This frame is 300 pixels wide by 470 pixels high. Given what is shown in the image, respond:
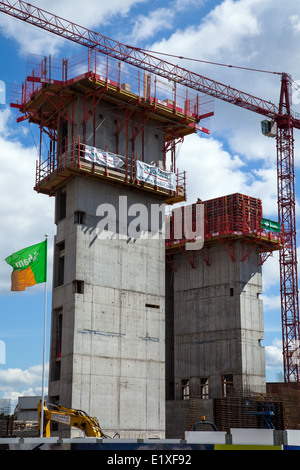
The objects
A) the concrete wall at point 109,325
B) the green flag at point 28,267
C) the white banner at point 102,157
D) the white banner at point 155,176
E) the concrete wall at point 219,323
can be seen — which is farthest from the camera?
the concrete wall at point 219,323

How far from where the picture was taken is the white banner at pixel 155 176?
49.8 metres

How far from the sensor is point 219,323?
63312 millimetres

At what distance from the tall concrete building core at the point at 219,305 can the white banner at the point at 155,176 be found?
13157 millimetres

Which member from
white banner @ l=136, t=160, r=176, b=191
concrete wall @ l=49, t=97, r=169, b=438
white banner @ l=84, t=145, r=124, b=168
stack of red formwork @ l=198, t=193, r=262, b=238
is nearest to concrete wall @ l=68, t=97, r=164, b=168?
concrete wall @ l=49, t=97, r=169, b=438

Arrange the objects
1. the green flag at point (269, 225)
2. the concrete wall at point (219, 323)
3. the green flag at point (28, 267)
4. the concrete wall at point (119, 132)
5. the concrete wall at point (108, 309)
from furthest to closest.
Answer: the green flag at point (269, 225) < the concrete wall at point (219, 323) < the concrete wall at point (119, 132) < the concrete wall at point (108, 309) < the green flag at point (28, 267)

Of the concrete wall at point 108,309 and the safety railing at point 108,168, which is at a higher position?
the safety railing at point 108,168

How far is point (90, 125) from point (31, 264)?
61.5 feet

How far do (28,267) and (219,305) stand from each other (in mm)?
34360

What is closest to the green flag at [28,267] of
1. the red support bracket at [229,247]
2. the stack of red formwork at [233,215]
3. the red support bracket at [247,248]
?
the stack of red formwork at [233,215]

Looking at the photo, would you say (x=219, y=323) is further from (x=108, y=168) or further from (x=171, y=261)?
(x=108, y=168)

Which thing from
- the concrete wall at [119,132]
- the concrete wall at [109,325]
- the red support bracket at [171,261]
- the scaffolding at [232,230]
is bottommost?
the concrete wall at [109,325]

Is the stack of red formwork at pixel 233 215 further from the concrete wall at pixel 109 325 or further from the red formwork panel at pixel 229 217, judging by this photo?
the concrete wall at pixel 109 325

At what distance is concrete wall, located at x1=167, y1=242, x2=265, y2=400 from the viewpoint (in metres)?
61.4

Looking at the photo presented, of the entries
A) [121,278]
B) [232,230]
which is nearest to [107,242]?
[121,278]
